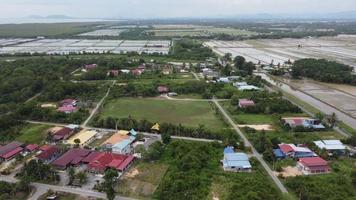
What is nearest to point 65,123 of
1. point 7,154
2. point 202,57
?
point 7,154

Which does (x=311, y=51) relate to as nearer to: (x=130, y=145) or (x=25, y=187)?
(x=130, y=145)

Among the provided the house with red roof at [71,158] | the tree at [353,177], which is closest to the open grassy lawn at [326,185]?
the tree at [353,177]

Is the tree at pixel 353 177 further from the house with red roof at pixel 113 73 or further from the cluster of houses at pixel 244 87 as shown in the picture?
the house with red roof at pixel 113 73

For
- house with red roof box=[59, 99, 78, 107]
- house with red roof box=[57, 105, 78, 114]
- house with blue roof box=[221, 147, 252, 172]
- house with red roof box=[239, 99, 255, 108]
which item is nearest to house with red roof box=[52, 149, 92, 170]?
house with red roof box=[57, 105, 78, 114]

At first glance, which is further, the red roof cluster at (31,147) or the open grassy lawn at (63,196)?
the red roof cluster at (31,147)

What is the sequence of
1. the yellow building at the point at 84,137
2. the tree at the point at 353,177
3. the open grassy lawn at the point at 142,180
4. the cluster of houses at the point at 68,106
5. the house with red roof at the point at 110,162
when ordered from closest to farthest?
1. the open grassy lawn at the point at 142,180
2. the tree at the point at 353,177
3. the house with red roof at the point at 110,162
4. the yellow building at the point at 84,137
5. the cluster of houses at the point at 68,106
